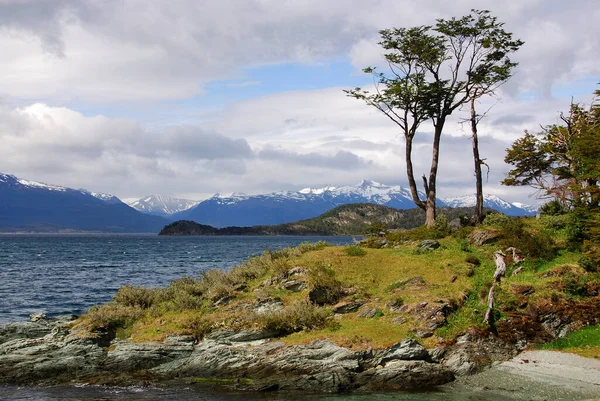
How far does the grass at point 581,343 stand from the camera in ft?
75.2

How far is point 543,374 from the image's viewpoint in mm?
21438

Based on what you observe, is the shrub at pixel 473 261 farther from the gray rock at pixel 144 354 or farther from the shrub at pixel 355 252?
the gray rock at pixel 144 354

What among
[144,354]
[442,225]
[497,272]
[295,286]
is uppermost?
[442,225]

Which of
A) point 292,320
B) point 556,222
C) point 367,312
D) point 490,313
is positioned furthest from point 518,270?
point 292,320

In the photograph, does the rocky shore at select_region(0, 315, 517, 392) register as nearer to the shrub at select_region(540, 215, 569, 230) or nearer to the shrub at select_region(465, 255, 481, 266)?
the shrub at select_region(465, 255, 481, 266)

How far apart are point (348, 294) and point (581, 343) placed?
11.6 m

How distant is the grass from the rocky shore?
2026 millimetres

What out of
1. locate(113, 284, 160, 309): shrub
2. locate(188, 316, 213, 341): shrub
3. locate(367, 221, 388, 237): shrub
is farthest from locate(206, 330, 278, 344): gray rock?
locate(367, 221, 388, 237): shrub

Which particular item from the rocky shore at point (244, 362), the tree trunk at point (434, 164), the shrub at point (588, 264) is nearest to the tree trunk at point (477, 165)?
the tree trunk at point (434, 164)

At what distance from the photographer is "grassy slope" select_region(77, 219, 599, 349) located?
26016 millimetres

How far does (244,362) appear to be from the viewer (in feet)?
78.0

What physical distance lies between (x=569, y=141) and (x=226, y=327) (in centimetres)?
3224

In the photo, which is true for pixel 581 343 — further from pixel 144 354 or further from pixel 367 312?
pixel 144 354

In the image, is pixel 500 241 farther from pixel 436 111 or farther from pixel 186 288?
pixel 186 288
